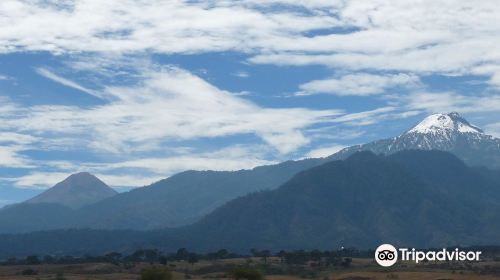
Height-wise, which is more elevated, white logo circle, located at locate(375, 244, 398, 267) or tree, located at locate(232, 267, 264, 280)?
white logo circle, located at locate(375, 244, 398, 267)

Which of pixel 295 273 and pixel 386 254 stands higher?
pixel 386 254

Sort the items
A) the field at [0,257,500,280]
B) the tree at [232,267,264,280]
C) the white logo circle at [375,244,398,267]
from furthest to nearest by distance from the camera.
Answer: the white logo circle at [375,244,398,267] → the field at [0,257,500,280] → the tree at [232,267,264,280]

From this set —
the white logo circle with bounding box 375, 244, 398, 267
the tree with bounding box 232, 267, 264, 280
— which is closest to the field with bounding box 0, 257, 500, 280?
the white logo circle with bounding box 375, 244, 398, 267

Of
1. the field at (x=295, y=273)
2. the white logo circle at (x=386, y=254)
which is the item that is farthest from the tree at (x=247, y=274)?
the white logo circle at (x=386, y=254)

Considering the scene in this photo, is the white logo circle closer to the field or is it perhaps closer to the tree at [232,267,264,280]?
the field

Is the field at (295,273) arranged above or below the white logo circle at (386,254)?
A: below

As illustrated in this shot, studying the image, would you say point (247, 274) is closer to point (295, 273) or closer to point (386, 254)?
point (295, 273)

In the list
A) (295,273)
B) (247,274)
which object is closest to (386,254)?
(295,273)

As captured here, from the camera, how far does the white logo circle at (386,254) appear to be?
16400 centimetres

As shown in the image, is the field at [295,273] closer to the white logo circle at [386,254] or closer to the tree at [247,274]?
the white logo circle at [386,254]

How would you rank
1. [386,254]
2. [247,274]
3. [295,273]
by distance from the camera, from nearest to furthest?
[247,274]
[386,254]
[295,273]

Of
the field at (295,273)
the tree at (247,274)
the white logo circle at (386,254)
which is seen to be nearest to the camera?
the tree at (247,274)

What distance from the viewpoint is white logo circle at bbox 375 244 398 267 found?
164m

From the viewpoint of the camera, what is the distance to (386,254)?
173 m
